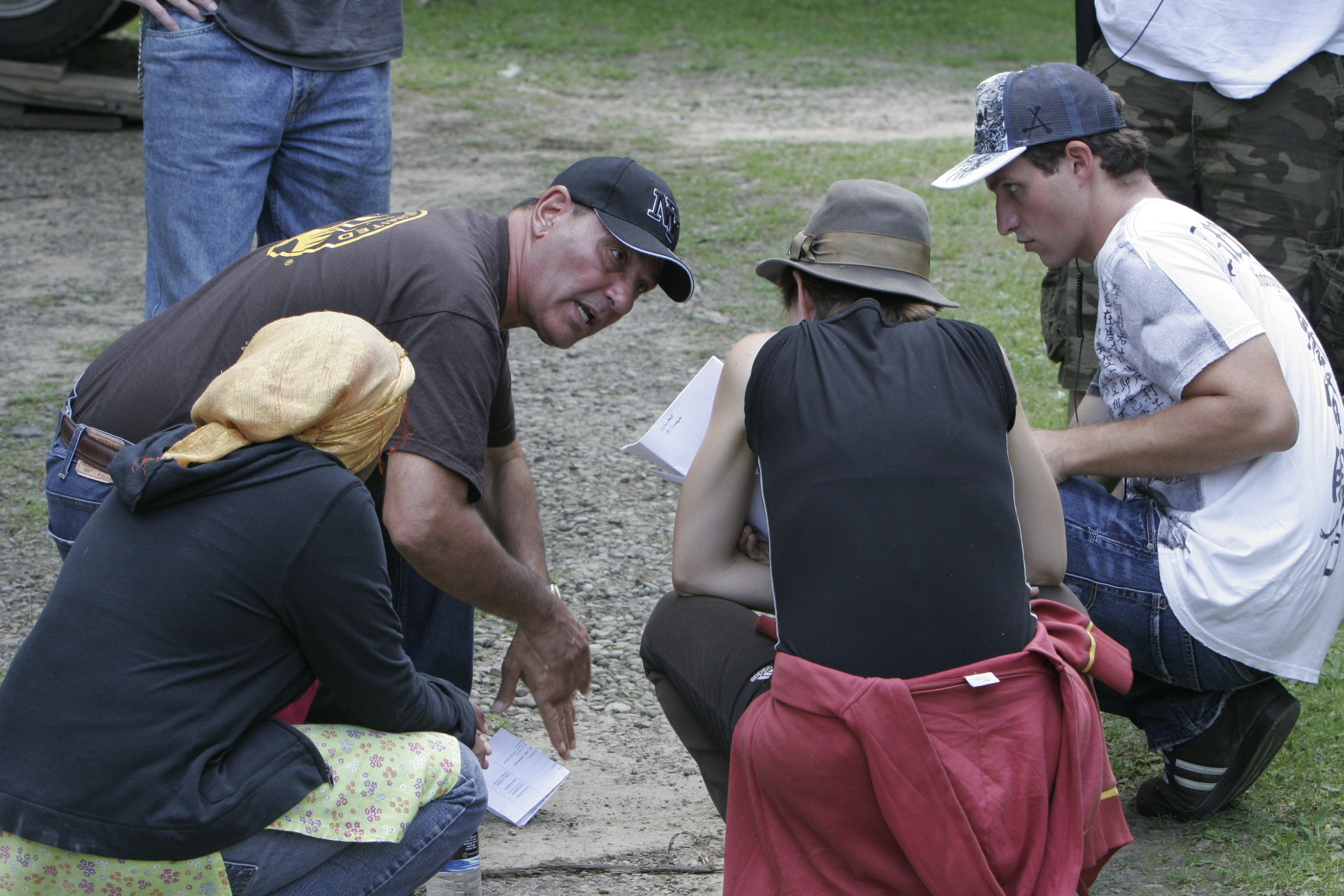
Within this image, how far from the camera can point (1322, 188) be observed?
3.61 m

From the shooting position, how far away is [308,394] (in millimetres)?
1777

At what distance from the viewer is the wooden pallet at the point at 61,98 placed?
26.8 ft

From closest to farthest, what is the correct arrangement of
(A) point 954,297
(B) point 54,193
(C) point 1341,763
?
(C) point 1341,763 → (A) point 954,297 → (B) point 54,193

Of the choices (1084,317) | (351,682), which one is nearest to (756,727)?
(351,682)

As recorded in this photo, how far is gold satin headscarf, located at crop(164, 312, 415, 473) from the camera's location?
176cm

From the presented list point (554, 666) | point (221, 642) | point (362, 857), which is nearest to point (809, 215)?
point (554, 666)

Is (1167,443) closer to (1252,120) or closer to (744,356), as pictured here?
(744,356)

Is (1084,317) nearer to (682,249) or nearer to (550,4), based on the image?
(682,249)

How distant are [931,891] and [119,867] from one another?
44.0 inches

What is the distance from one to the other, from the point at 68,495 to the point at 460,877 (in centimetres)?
96

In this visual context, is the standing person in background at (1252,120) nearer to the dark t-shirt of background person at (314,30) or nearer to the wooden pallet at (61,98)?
the dark t-shirt of background person at (314,30)

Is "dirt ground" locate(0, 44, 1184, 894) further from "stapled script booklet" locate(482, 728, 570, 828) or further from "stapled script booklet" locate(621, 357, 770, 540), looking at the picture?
Answer: "stapled script booklet" locate(621, 357, 770, 540)

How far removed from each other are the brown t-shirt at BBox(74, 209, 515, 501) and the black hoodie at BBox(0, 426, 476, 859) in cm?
46

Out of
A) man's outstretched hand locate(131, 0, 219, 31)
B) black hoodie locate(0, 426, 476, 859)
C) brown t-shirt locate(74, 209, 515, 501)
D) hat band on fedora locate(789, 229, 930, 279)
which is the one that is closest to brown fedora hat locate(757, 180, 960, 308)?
hat band on fedora locate(789, 229, 930, 279)
